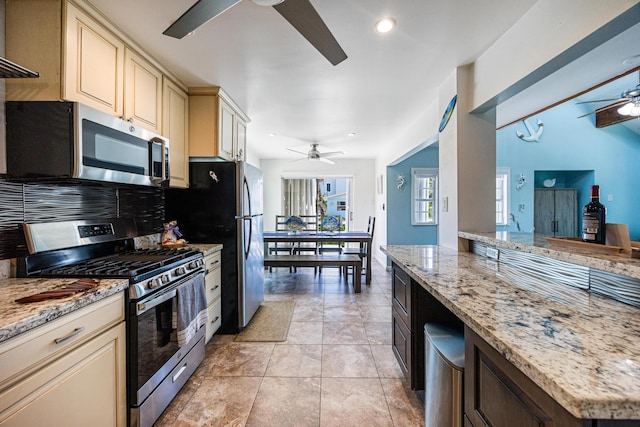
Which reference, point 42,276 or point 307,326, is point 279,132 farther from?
point 42,276

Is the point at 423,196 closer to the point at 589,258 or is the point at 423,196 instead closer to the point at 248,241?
the point at 248,241

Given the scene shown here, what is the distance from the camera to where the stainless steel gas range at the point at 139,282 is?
1.43 m

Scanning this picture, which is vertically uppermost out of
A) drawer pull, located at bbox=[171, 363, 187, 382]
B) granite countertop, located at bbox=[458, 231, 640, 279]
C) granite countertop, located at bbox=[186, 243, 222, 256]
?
granite countertop, located at bbox=[458, 231, 640, 279]

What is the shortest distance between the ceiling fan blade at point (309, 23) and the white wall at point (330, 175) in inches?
198

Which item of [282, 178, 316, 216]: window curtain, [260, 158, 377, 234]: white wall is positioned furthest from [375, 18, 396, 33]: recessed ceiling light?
[282, 178, 316, 216]: window curtain

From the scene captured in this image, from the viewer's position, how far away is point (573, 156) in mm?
5789

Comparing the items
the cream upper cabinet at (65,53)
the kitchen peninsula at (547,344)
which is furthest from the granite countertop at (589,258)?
the cream upper cabinet at (65,53)

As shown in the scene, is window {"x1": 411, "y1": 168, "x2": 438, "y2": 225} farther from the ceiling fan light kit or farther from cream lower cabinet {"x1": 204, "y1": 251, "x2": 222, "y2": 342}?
cream lower cabinet {"x1": 204, "y1": 251, "x2": 222, "y2": 342}

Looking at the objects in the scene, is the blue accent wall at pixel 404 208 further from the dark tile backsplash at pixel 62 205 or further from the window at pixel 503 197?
the dark tile backsplash at pixel 62 205

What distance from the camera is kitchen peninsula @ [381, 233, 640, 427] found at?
547 mm

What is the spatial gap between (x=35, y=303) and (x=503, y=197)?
686cm

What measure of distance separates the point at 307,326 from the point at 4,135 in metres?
2.63

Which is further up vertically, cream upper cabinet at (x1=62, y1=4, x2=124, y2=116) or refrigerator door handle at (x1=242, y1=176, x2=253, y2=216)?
cream upper cabinet at (x1=62, y1=4, x2=124, y2=116)

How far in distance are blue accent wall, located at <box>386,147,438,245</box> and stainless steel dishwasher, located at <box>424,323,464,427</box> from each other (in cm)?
410
